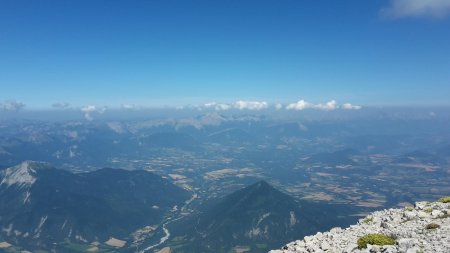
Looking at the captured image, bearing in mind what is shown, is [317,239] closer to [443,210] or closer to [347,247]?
[347,247]

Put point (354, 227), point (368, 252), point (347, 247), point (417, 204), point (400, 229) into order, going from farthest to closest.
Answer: point (417, 204) < point (354, 227) < point (400, 229) < point (347, 247) < point (368, 252)

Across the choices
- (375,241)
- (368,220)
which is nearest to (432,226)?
(375,241)

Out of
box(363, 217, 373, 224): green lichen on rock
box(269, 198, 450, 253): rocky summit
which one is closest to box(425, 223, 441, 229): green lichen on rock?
box(269, 198, 450, 253): rocky summit

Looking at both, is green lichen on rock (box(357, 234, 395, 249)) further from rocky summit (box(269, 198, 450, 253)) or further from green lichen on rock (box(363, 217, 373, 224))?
green lichen on rock (box(363, 217, 373, 224))

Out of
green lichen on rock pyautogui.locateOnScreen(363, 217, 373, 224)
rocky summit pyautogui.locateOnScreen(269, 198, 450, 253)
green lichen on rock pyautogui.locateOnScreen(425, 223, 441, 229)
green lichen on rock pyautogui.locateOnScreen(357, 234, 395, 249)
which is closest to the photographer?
rocky summit pyautogui.locateOnScreen(269, 198, 450, 253)

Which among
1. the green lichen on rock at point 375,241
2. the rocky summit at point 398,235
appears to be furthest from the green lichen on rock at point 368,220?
the green lichen on rock at point 375,241

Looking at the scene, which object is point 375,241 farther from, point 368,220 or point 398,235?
point 368,220

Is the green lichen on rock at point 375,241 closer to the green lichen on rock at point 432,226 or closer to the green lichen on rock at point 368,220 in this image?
the green lichen on rock at point 432,226

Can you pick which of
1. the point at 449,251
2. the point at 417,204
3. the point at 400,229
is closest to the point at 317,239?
the point at 400,229
